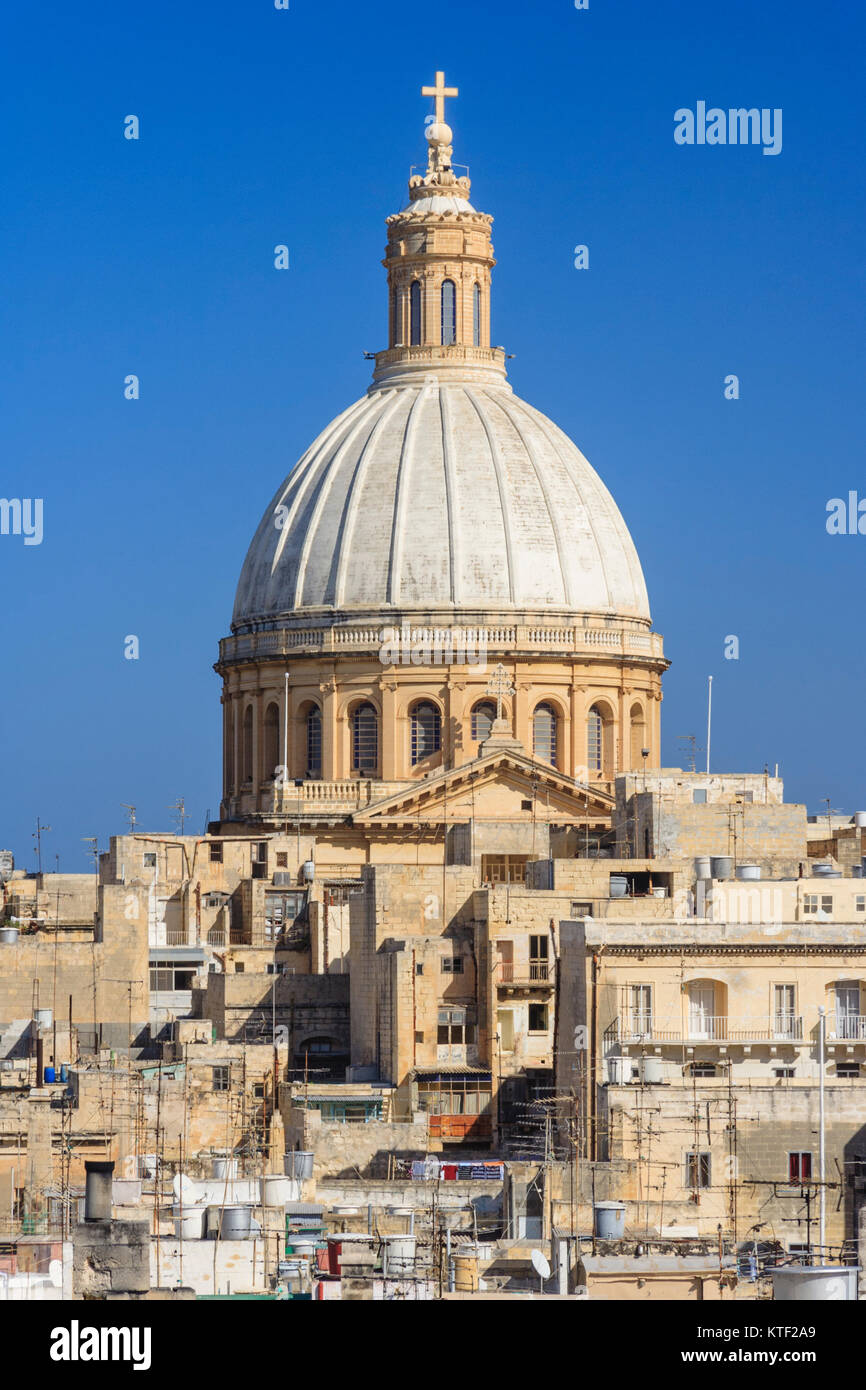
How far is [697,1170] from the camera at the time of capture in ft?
131

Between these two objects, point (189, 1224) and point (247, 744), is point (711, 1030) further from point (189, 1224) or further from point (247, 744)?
point (247, 744)

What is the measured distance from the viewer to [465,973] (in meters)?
54.8

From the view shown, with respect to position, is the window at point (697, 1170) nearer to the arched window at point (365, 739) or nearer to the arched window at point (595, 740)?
the arched window at point (365, 739)

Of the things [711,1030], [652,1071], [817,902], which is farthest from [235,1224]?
[817,902]

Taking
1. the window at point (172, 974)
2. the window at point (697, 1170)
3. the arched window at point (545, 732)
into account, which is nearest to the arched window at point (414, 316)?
the arched window at point (545, 732)

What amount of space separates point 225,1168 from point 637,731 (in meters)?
50.9

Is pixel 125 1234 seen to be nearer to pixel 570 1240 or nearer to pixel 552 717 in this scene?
pixel 570 1240

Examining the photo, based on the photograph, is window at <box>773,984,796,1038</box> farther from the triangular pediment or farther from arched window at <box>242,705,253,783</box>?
arched window at <box>242,705,253,783</box>

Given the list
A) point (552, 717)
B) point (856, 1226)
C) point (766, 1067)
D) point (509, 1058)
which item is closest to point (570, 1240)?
point (856, 1226)

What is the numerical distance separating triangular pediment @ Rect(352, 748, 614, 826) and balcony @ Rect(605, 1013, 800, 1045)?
32458 millimetres

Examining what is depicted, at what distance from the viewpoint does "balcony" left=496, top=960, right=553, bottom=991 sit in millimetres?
53438

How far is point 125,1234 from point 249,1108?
21.5 metres

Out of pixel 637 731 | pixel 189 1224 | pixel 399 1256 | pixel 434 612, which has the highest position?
pixel 434 612

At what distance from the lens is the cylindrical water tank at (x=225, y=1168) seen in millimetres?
41781
